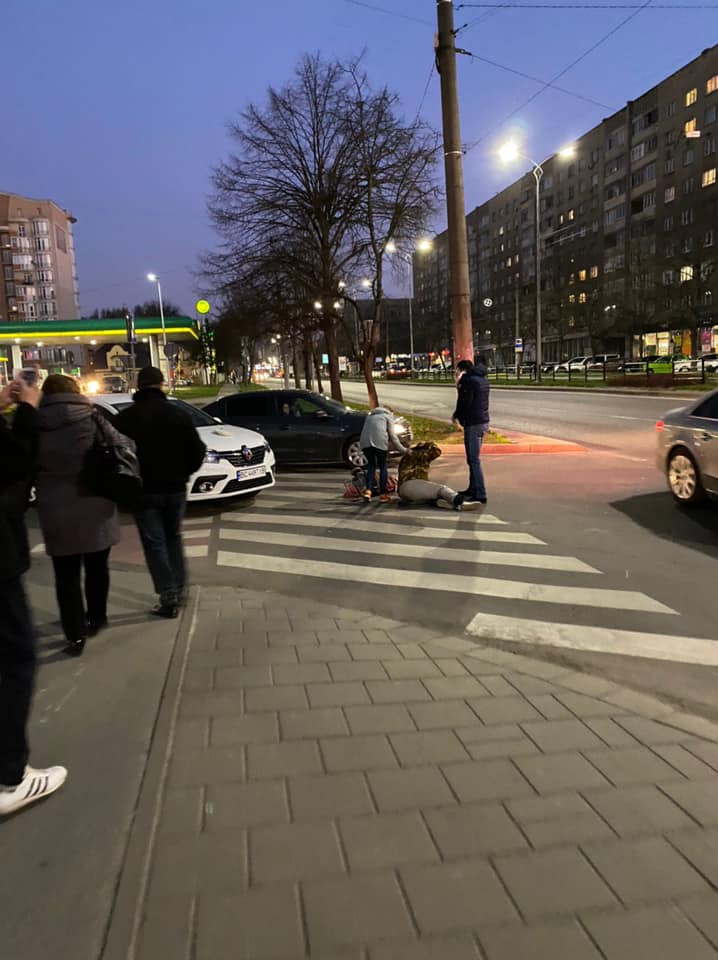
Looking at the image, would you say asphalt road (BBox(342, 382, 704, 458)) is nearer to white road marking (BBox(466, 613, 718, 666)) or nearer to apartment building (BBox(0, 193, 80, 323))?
white road marking (BBox(466, 613, 718, 666))

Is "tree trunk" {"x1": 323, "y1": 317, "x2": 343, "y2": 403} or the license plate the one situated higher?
"tree trunk" {"x1": 323, "y1": 317, "x2": 343, "y2": 403}

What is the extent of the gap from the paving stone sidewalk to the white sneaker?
0.47 m

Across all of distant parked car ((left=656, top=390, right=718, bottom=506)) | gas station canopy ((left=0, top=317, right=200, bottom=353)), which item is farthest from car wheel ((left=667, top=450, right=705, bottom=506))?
gas station canopy ((left=0, top=317, right=200, bottom=353))

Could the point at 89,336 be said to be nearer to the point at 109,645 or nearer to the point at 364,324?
the point at 364,324

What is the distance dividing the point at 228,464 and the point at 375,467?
203 cm

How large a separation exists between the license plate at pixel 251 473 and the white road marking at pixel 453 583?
2.42 m

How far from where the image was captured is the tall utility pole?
42.8ft

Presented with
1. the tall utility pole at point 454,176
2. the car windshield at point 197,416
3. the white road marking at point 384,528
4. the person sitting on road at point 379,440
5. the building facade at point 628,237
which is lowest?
the white road marking at point 384,528

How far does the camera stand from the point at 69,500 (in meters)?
4.36

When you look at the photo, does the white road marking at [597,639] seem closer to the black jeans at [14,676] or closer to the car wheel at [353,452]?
the black jeans at [14,676]

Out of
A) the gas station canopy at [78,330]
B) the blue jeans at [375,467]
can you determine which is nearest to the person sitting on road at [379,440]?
the blue jeans at [375,467]

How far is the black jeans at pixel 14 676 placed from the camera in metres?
2.69

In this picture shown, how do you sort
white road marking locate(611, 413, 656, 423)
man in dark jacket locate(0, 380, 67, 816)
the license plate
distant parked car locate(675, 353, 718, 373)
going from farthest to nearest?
distant parked car locate(675, 353, 718, 373), white road marking locate(611, 413, 656, 423), the license plate, man in dark jacket locate(0, 380, 67, 816)

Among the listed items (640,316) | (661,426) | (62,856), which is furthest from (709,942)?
(640,316)
